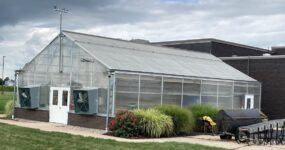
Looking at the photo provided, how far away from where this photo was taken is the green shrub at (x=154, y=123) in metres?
20.7

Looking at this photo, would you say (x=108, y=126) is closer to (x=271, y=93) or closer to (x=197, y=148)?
(x=197, y=148)

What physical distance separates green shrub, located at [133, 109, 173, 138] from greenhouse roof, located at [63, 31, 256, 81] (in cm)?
271

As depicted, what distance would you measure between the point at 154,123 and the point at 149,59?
7.28 meters

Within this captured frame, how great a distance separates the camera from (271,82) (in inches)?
1321

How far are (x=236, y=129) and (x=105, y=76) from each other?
259 inches

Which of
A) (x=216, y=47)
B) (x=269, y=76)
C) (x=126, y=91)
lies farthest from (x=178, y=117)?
(x=216, y=47)

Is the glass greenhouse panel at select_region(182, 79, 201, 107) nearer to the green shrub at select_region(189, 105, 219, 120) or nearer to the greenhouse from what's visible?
the greenhouse

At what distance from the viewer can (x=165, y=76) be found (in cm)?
2484

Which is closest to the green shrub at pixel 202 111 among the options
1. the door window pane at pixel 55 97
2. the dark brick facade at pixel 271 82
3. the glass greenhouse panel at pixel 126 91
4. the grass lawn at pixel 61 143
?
the glass greenhouse panel at pixel 126 91

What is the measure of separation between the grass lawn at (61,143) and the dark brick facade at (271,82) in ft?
57.6

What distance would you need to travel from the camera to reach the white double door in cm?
2494

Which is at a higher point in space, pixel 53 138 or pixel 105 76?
pixel 105 76

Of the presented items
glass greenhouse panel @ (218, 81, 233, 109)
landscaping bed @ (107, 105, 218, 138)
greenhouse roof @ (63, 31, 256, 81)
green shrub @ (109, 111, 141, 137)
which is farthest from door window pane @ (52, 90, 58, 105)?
glass greenhouse panel @ (218, 81, 233, 109)

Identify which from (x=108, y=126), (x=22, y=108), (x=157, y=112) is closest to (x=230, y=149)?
(x=157, y=112)
